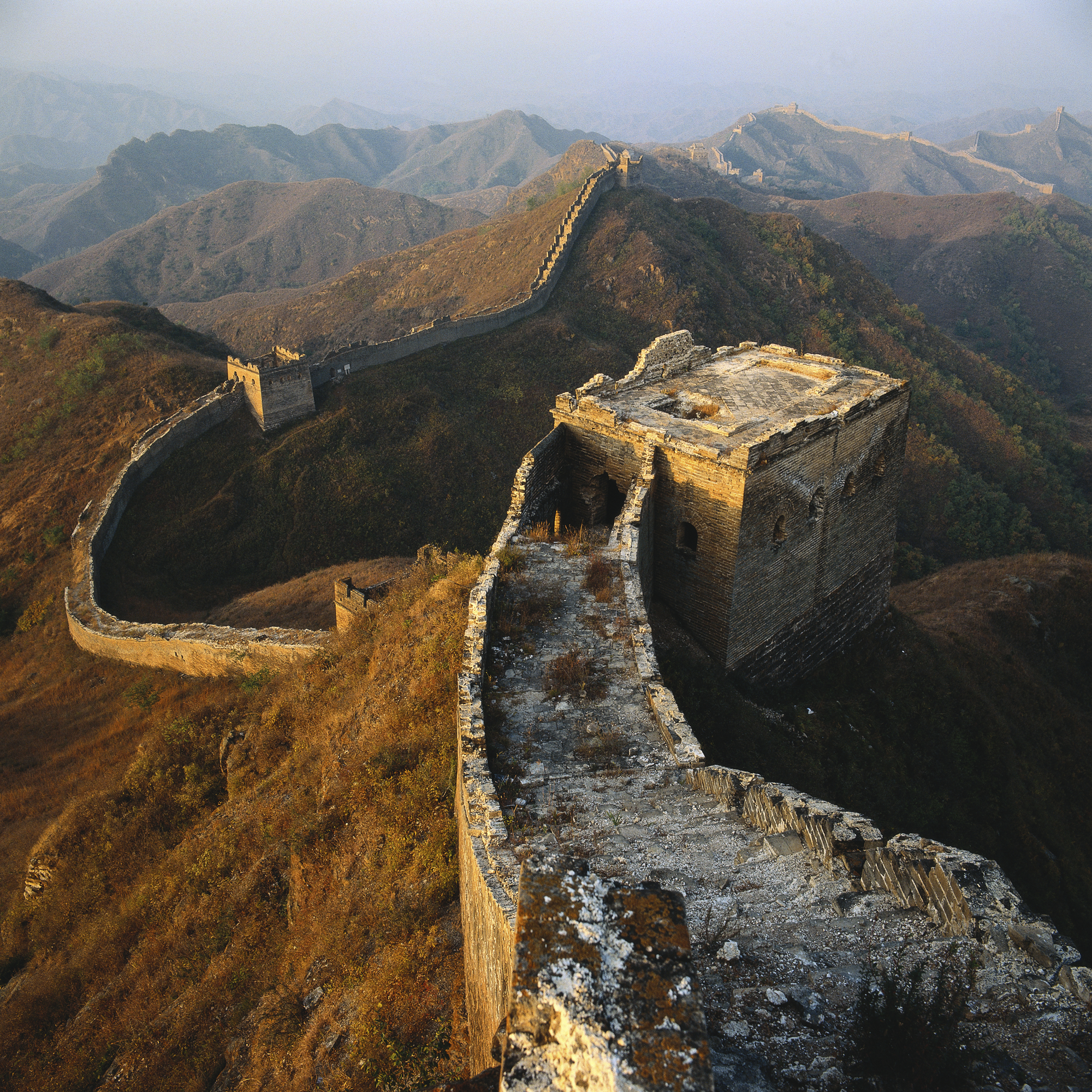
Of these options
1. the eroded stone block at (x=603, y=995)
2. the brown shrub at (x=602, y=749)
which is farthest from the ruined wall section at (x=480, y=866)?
the brown shrub at (x=602, y=749)

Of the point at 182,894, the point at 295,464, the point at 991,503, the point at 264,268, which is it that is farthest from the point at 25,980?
the point at 264,268

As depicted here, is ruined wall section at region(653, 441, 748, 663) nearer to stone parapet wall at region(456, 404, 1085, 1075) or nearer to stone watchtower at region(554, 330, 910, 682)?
stone watchtower at region(554, 330, 910, 682)

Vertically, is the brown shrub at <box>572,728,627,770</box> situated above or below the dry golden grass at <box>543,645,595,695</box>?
above

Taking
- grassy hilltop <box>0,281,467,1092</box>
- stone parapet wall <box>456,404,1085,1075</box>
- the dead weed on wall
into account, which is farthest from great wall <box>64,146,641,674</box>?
stone parapet wall <box>456,404,1085,1075</box>

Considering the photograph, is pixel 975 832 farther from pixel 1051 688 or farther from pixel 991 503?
pixel 991 503

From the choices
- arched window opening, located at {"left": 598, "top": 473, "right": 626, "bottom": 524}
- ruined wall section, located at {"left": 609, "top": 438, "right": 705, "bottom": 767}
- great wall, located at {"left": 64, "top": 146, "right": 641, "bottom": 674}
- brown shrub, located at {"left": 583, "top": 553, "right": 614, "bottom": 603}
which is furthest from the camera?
great wall, located at {"left": 64, "top": 146, "right": 641, "bottom": 674}

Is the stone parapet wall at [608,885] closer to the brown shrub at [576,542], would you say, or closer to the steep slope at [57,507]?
the brown shrub at [576,542]
